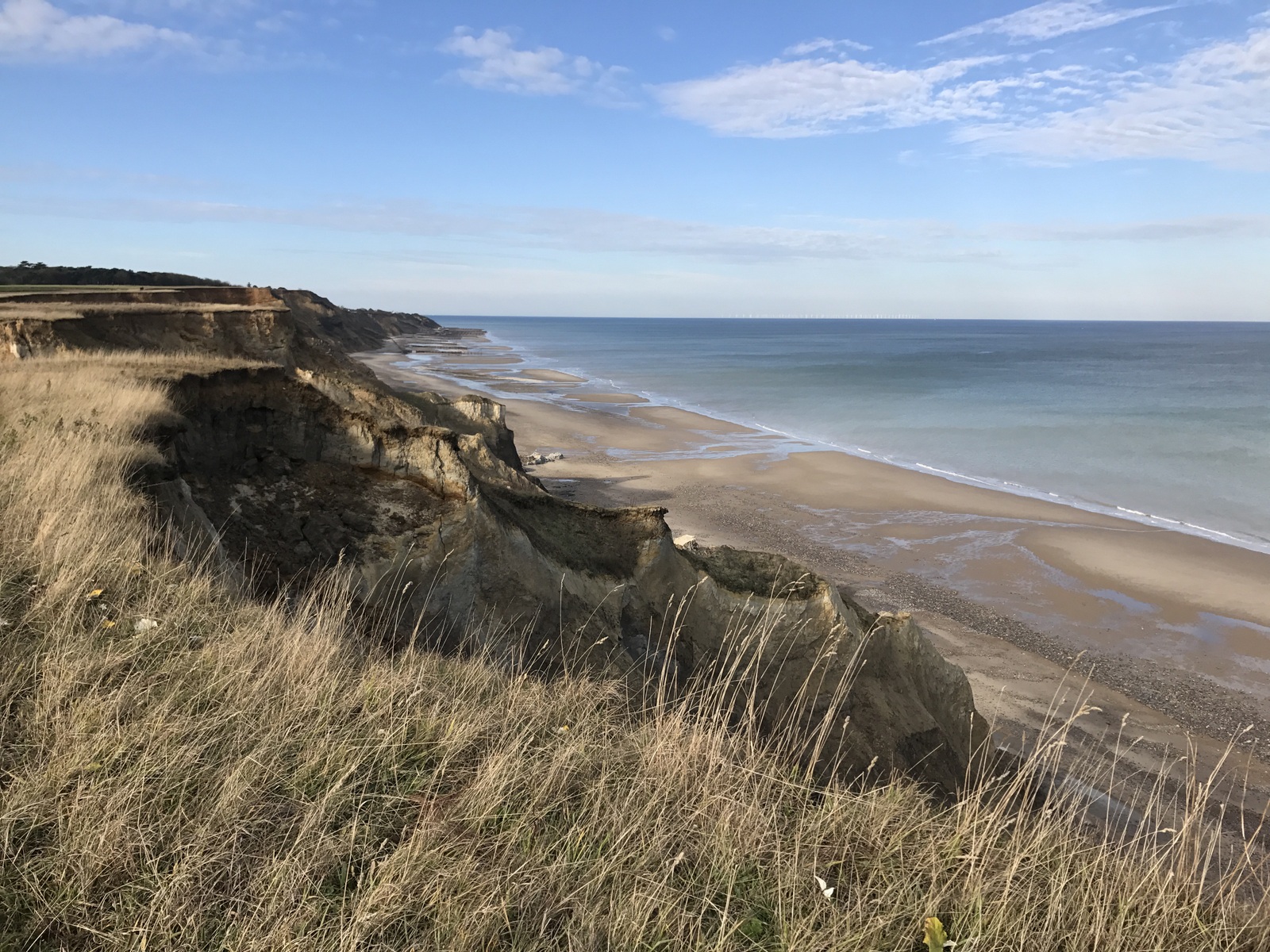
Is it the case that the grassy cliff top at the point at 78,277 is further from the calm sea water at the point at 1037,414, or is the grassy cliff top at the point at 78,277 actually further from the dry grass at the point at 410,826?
the dry grass at the point at 410,826

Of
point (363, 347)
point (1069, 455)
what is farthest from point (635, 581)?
point (363, 347)

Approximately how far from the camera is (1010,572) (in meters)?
21.8

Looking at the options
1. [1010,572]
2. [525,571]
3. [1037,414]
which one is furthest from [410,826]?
[1037,414]

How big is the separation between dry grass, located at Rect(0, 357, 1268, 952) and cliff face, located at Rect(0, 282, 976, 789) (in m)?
2.88

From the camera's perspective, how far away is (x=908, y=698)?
10.1 metres

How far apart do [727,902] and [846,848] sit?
1005mm

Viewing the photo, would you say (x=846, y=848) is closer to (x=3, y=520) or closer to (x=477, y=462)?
(x=3, y=520)

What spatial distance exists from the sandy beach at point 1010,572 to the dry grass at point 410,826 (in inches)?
178

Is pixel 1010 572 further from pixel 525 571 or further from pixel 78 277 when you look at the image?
pixel 78 277

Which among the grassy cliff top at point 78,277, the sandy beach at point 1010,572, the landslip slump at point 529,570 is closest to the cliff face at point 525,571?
the landslip slump at point 529,570

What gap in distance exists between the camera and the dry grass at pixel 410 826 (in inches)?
115

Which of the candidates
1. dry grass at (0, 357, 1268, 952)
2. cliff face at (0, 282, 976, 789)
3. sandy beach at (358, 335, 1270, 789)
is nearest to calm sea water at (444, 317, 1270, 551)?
sandy beach at (358, 335, 1270, 789)

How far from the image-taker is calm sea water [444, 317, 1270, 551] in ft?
106

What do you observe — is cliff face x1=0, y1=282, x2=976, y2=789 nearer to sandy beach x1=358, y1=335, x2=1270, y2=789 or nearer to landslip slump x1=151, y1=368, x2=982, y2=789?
landslip slump x1=151, y1=368, x2=982, y2=789
